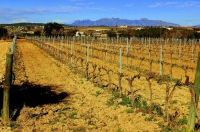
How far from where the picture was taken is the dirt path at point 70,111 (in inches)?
287

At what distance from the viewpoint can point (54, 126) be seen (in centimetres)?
736

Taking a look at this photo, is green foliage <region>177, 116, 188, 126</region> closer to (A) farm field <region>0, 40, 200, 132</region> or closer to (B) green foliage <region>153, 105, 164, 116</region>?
(A) farm field <region>0, 40, 200, 132</region>

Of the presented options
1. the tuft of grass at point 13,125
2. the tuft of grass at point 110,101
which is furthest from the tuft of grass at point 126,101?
the tuft of grass at point 13,125

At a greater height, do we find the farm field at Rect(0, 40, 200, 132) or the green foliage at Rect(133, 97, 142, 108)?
the green foliage at Rect(133, 97, 142, 108)

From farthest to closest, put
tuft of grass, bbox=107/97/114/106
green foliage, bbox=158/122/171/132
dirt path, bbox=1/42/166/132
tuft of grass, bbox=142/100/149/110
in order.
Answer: tuft of grass, bbox=107/97/114/106 → tuft of grass, bbox=142/100/149/110 → dirt path, bbox=1/42/166/132 → green foliage, bbox=158/122/171/132

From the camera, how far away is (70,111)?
8.70m

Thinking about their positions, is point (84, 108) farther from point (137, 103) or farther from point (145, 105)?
point (145, 105)

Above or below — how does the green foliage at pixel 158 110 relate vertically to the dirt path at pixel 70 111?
above

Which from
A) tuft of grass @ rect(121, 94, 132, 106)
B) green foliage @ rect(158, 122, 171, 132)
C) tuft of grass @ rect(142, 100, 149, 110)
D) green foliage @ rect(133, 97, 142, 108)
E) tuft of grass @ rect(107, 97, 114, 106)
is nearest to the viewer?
green foliage @ rect(158, 122, 171, 132)

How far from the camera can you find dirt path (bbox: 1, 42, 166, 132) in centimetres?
728

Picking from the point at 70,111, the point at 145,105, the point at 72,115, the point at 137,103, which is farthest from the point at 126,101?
the point at 72,115

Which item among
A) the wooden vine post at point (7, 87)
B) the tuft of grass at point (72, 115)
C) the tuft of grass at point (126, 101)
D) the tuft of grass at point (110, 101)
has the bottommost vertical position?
the tuft of grass at point (72, 115)

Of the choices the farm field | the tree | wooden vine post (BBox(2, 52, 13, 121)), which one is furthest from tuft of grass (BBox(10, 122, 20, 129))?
the tree

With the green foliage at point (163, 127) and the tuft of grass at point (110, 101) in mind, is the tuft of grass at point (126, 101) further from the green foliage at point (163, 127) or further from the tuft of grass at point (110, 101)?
the green foliage at point (163, 127)
